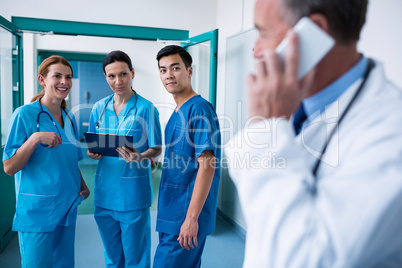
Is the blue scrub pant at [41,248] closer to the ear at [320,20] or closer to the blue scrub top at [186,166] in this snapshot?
the blue scrub top at [186,166]

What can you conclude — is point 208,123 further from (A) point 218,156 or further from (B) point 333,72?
(B) point 333,72

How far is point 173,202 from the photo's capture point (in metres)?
1.50

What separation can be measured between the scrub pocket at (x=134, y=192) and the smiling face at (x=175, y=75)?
1.99ft

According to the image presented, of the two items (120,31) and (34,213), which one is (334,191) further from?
(120,31)

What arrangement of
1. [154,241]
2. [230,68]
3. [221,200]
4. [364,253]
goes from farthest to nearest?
[221,200], [230,68], [154,241], [364,253]

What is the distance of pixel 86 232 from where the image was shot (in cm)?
275

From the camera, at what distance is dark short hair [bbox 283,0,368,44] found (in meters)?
0.47

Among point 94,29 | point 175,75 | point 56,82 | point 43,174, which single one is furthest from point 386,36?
point 94,29

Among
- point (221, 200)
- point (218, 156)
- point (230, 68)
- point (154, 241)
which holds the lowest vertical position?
point (154, 241)

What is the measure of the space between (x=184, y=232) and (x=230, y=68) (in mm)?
1825

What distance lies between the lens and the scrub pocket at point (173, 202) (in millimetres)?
1472

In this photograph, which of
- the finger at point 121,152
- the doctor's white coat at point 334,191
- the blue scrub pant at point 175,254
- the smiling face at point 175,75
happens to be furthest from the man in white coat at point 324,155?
the finger at point 121,152

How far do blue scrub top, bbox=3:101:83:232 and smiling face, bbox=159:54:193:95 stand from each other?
689mm

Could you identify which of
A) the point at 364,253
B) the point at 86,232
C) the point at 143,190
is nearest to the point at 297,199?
the point at 364,253
